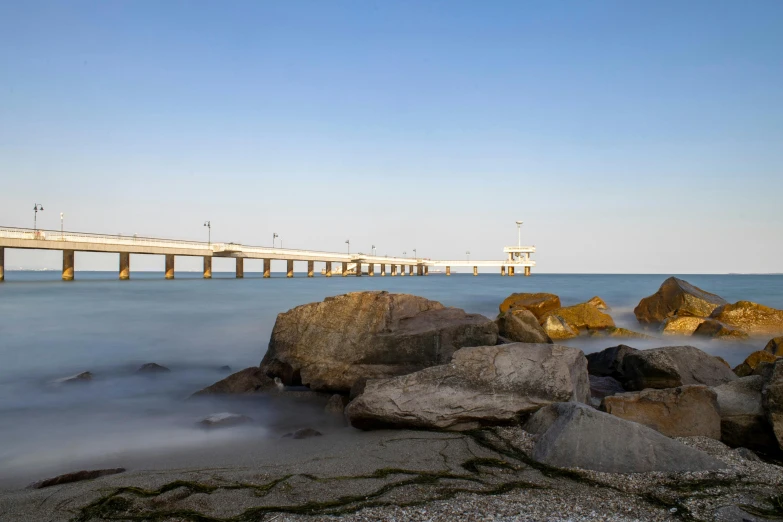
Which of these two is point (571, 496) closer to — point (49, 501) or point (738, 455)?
point (738, 455)

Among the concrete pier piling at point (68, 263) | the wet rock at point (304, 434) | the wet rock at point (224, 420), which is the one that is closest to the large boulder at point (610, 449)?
the wet rock at point (304, 434)

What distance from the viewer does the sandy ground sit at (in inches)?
152

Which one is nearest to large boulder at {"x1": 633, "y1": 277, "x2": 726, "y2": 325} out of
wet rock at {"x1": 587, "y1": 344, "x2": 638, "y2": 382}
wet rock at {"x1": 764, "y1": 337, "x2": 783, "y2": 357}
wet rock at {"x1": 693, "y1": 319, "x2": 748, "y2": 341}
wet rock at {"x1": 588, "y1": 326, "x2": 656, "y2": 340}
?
wet rock at {"x1": 693, "y1": 319, "x2": 748, "y2": 341}

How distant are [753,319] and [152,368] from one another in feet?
57.5

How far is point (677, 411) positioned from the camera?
596cm

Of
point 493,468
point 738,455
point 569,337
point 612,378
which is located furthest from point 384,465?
point 569,337

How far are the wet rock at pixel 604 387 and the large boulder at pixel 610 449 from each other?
3439 millimetres

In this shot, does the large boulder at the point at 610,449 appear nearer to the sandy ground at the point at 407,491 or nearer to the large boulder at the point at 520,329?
the sandy ground at the point at 407,491

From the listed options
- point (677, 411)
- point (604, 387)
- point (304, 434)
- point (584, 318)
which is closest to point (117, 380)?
point (304, 434)

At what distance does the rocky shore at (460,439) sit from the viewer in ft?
13.4

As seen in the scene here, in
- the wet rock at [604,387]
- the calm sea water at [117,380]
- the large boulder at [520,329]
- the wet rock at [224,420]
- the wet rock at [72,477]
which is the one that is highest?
the large boulder at [520,329]

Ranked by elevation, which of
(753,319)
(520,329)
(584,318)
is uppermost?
(520,329)

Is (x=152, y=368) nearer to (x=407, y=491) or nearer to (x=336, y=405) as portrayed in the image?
(x=336, y=405)

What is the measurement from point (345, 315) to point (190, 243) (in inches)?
2430
